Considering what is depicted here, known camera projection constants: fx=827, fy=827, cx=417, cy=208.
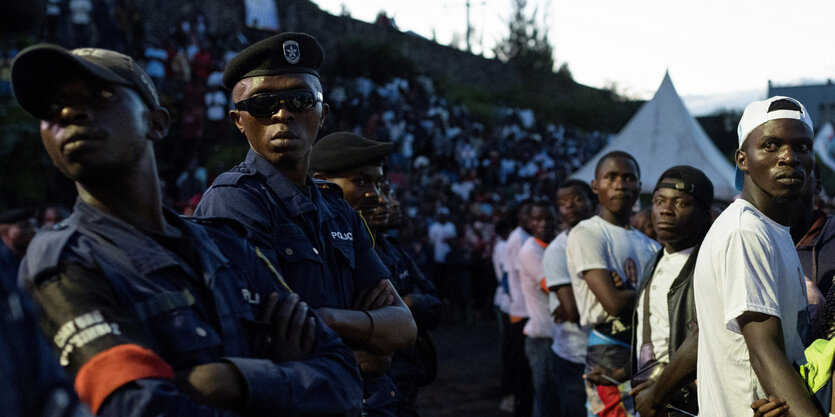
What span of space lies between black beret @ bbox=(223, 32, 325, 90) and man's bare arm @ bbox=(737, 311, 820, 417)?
175cm

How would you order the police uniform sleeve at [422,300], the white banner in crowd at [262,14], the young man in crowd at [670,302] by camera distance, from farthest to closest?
the white banner in crowd at [262,14]
the police uniform sleeve at [422,300]
the young man in crowd at [670,302]

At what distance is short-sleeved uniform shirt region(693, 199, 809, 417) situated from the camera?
285 centimetres

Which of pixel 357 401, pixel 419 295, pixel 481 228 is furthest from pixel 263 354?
pixel 481 228

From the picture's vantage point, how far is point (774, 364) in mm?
2730

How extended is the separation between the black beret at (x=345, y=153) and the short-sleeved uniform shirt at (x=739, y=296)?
64.3 inches

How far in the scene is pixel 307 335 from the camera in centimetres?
197

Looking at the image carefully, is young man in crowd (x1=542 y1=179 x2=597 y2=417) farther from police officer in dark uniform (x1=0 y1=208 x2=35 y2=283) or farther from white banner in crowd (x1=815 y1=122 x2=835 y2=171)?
white banner in crowd (x1=815 y1=122 x2=835 y2=171)

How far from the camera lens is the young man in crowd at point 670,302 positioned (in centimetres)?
358

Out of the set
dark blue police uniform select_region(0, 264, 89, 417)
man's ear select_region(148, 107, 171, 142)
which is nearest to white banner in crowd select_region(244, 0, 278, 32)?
man's ear select_region(148, 107, 171, 142)

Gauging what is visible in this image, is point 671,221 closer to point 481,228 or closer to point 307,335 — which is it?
point 307,335

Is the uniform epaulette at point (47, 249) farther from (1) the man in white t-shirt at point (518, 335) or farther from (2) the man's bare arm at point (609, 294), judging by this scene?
(1) the man in white t-shirt at point (518, 335)

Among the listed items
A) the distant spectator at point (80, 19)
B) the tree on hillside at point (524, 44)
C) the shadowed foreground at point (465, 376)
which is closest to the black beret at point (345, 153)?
the shadowed foreground at point (465, 376)

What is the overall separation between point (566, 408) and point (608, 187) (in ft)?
5.12

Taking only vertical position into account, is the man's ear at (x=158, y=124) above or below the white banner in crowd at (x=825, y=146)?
below
